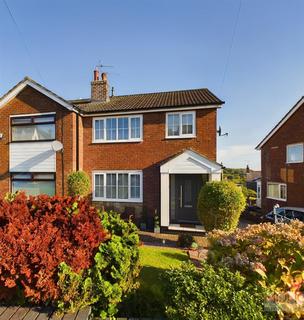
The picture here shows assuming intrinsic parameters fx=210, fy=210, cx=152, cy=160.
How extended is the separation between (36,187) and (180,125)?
937 cm

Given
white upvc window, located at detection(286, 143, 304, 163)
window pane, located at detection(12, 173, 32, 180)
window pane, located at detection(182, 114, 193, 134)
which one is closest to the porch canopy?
window pane, located at detection(182, 114, 193, 134)

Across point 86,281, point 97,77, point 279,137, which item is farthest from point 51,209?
point 279,137

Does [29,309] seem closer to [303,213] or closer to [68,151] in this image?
[68,151]

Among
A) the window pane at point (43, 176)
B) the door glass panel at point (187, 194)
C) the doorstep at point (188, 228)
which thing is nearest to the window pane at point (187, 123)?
the door glass panel at point (187, 194)

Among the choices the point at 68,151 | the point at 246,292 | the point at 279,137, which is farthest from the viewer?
the point at 279,137

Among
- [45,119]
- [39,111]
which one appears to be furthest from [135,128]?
[39,111]

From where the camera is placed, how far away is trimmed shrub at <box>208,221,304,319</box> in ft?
10.4

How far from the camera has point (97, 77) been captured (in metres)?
14.8

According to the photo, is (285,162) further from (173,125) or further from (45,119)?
(45,119)

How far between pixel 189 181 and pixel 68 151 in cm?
731

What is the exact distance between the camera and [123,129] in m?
12.4

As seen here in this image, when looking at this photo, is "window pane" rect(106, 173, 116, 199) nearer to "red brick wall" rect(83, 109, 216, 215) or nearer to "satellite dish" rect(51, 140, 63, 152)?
"red brick wall" rect(83, 109, 216, 215)

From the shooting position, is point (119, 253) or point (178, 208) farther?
point (178, 208)

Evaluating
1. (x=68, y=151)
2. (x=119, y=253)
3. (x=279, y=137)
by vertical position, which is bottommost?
(x=119, y=253)
